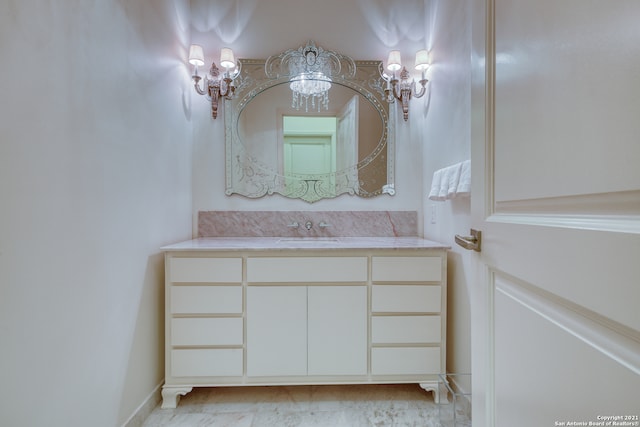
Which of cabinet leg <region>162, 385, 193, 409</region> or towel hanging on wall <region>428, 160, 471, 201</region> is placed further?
cabinet leg <region>162, 385, 193, 409</region>

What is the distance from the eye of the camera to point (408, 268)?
5.14ft

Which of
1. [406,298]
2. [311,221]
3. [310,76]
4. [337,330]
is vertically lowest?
[337,330]

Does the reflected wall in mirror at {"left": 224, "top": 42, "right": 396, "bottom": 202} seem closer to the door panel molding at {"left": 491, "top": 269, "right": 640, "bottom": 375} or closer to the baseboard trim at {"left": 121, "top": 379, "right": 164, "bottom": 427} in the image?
the baseboard trim at {"left": 121, "top": 379, "right": 164, "bottom": 427}

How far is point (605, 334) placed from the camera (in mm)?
431

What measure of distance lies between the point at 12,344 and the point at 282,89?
6.25 ft

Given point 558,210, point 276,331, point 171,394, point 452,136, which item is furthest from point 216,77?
point 558,210

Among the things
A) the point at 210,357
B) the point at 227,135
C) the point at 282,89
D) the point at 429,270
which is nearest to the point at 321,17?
the point at 282,89

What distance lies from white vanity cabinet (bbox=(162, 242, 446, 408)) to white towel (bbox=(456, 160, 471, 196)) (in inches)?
13.4

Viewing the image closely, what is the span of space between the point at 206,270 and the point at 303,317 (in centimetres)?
56

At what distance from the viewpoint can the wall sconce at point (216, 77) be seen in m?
1.94

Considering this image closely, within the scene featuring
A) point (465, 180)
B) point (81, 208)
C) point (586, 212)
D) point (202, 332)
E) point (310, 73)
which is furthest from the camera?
point (310, 73)

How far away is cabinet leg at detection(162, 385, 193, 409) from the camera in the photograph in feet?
4.98

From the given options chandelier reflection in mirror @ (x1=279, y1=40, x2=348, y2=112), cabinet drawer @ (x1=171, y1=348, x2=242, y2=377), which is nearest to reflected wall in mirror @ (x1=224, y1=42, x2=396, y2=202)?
chandelier reflection in mirror @ (x1=279, y1=40, x2=348, y2=112)

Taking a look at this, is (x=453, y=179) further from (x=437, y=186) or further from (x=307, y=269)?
(x=307, y=269)
